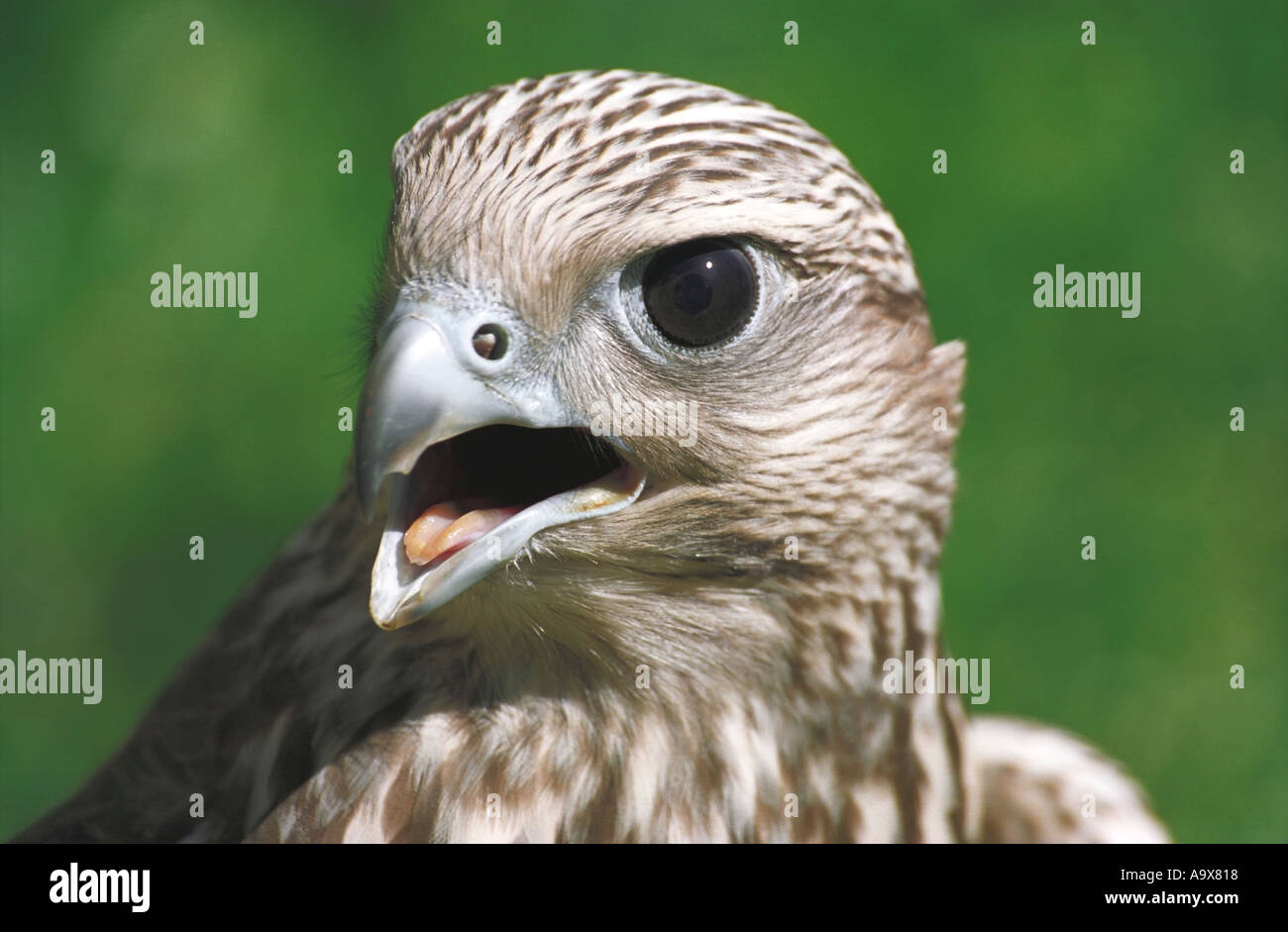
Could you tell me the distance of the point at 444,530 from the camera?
2504mm

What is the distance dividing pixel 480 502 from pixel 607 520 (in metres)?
0.23

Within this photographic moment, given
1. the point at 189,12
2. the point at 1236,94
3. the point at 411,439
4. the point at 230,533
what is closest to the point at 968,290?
the point at 1236,94

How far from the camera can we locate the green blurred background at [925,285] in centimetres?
526

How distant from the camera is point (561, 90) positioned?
106 inches

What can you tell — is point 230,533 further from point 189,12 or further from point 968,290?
point 968,290

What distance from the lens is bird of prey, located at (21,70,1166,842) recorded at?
Result: 2520 millimetres
